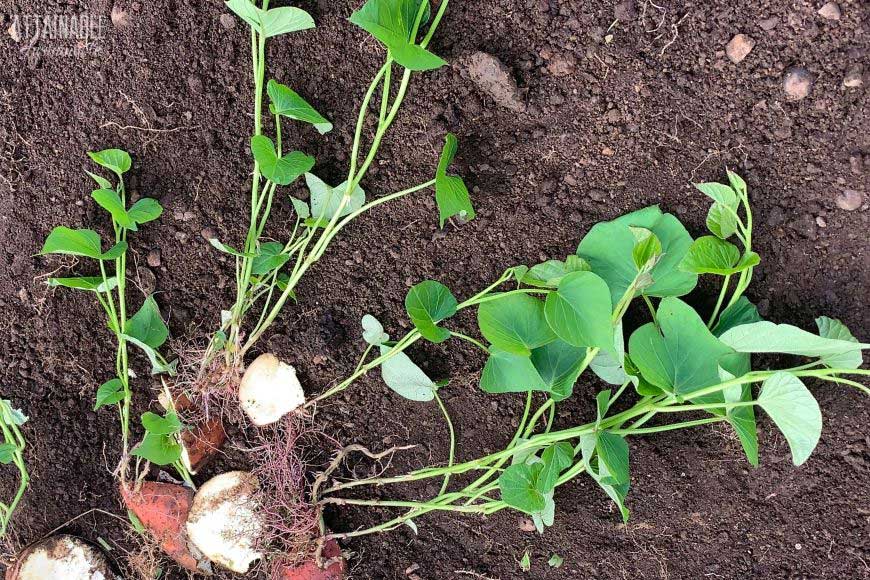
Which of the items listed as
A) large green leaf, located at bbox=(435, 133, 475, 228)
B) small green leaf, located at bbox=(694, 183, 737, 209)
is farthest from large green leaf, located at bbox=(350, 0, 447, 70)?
small green leaf, located at bbox=(694, 183, 737, 209)

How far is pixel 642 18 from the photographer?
1070 millimetres

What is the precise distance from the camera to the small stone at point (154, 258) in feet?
3.93

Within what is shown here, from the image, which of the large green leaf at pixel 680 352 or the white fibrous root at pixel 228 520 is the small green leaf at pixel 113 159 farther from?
the large green leaf at pixel 680 352

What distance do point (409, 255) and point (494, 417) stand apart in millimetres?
343

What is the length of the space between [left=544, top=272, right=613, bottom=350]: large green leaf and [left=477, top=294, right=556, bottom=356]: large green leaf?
7 cm

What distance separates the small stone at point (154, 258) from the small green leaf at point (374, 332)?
41cm

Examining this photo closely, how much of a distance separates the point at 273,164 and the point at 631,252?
1.96 ft

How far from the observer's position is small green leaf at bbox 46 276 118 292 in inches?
42.3

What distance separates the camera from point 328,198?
3.59 ft

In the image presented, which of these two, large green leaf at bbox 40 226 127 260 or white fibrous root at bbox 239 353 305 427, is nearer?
large green leaf at bbox 40 226 127 260

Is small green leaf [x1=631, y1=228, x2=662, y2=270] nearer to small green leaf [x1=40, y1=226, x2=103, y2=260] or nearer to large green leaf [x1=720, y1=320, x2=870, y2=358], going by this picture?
large green leaf [x1=720, y1=320, x2=870, y2=358]

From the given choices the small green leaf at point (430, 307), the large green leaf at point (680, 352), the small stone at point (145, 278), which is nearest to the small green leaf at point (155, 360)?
the small stone at point (145, 278)

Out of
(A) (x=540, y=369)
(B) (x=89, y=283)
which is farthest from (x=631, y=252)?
(B) (x=89, y=283)

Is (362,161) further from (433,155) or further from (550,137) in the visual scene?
(550,137)
